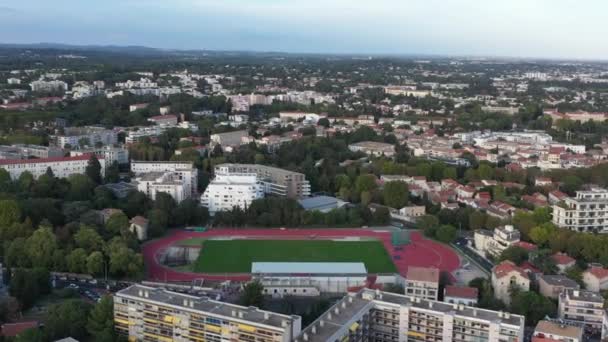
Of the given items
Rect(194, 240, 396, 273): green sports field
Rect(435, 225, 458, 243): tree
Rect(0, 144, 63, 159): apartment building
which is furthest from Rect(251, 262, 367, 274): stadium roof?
Rect(0, 144, 63, 159): apartment building

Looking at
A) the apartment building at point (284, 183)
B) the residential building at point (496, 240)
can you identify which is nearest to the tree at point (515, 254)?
the residential building at point (496, 240)

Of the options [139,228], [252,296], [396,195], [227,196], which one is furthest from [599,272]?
[139,228]

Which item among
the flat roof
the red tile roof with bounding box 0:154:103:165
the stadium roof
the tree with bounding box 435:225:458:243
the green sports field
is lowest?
the green sports field

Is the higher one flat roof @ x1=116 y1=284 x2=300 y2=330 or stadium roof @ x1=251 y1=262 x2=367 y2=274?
flat roof @ x1=116 y1=284 x2=300 y2=330

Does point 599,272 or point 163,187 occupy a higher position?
point 163,187

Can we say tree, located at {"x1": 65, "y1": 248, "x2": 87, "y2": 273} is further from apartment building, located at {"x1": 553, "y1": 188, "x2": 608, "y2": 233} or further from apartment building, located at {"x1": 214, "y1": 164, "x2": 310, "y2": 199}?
apartment building, located at {"x1": 553, "y1": 188, "x2": 608, "y2": 233}

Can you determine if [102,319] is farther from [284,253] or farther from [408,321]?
[284,253]

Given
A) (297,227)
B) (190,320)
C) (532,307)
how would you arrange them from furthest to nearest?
1. (297,227)
2. (532,307)
3. (190,320)
